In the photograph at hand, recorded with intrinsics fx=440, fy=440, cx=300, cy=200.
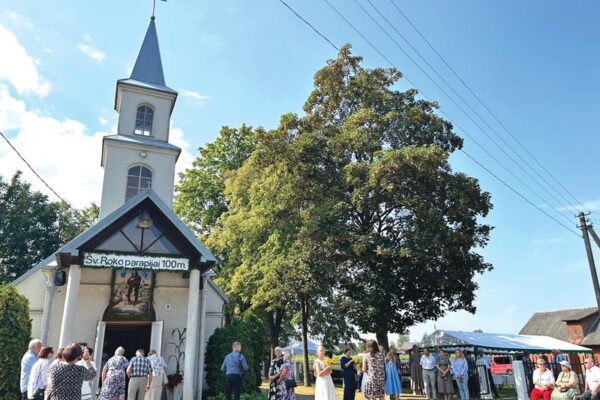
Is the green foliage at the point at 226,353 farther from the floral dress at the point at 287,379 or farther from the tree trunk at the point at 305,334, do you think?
the tree trunk at the point at 305,334

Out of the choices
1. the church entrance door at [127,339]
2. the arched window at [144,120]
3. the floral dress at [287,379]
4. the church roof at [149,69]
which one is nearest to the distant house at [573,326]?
the floral dress at [287,379]

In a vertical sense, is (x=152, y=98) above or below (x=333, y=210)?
above

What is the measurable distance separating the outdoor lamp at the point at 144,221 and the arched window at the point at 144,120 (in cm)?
613

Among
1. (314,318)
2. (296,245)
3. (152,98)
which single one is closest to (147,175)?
(152,98)

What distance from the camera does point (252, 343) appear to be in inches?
669

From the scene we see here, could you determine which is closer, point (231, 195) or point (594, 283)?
point (594, 283)

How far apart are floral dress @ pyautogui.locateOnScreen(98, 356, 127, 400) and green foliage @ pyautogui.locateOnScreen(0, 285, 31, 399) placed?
3789mm

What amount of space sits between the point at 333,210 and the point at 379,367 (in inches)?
343

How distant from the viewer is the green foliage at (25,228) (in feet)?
97.3

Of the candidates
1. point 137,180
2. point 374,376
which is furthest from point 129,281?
point 374,376

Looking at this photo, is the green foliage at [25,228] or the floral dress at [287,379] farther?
the green foliage at [25,228]

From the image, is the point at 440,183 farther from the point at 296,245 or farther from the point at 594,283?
the point at 594,283

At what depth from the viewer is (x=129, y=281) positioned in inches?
567

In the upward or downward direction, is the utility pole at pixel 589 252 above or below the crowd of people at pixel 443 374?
above
